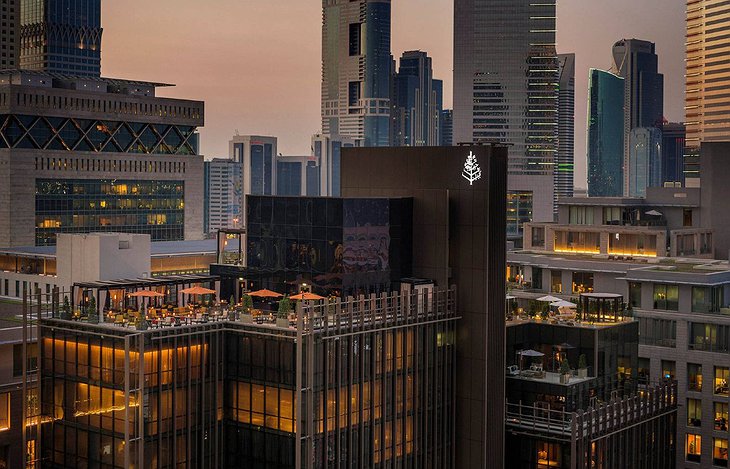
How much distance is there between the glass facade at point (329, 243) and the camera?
278ft

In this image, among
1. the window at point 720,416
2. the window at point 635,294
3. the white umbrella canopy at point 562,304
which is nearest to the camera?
the white umbrella canopy at point 562,304

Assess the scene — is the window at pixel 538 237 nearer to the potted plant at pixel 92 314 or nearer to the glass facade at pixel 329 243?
the glass facade at pixel 329 243

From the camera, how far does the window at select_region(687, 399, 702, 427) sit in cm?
11744

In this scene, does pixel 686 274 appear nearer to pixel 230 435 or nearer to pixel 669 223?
pixel 669 223

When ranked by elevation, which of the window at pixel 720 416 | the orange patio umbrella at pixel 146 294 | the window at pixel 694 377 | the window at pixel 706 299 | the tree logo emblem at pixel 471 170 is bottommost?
the window at pixel 720 416

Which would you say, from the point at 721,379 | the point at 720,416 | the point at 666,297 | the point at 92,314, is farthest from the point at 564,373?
the point at 666,297

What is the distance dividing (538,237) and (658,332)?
3754 centimetres

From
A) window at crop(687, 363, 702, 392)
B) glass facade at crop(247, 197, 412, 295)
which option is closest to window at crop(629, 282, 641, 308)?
window at crop(687, 363, 702, 392)

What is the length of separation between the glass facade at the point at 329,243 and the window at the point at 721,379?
41.5 meters

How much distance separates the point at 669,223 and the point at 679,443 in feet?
135

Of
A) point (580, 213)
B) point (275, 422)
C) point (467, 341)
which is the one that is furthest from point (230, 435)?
point (580, 213)

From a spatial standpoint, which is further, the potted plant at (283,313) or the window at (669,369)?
the window at (669,369)

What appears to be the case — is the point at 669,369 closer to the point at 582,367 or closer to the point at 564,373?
the point at 582,367

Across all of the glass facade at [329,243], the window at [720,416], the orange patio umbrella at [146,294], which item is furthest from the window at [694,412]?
the orange patio umbrella at [146,294]
